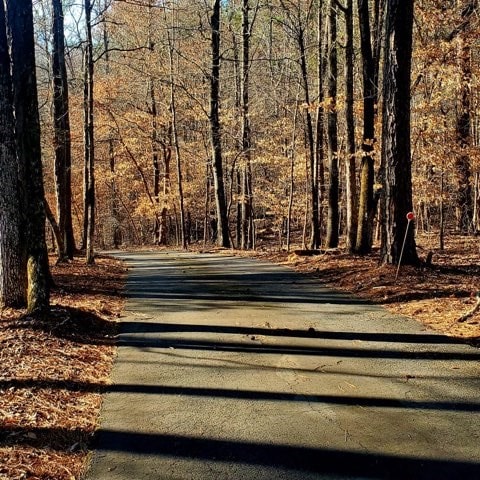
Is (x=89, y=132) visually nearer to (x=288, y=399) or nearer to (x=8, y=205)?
(x=8, y=205)

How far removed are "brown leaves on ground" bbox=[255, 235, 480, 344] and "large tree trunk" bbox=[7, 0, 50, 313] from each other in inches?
207

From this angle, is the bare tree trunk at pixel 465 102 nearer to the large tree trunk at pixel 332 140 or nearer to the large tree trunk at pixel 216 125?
the large tree trunk at pixel 332 140

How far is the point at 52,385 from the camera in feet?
15.8

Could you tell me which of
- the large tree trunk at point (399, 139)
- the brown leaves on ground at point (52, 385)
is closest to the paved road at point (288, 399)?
the brown leaves on ground at point (52, 385)

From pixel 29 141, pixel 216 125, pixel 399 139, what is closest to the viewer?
pixel 29 141

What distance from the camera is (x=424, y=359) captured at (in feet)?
18.0

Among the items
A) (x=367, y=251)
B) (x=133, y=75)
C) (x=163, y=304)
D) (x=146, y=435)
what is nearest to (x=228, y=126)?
(x=133, y=75)

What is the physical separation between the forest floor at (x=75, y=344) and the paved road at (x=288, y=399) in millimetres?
233

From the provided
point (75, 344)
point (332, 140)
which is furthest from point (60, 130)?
point (75, 344)

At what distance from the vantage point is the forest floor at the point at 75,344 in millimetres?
3680

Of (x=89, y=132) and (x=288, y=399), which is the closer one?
(x=288, y=399)

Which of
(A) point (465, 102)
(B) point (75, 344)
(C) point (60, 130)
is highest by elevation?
(A) point (465, 102)

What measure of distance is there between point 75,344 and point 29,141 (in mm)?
2694

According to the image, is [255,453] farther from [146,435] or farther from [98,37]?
[98,37]
